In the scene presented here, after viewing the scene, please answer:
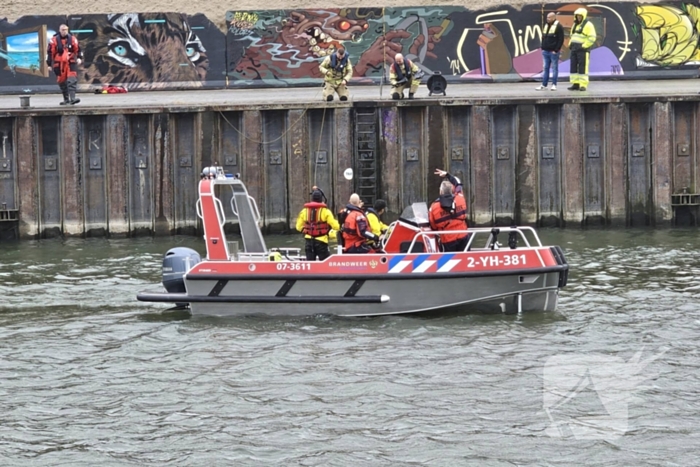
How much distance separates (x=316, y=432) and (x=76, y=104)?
1391 centimetres

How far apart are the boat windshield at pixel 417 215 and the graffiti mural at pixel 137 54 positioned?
13200 mm

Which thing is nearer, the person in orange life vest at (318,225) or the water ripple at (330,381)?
the water ripple at (330,381)

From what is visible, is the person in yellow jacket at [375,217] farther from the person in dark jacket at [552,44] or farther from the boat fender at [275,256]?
the person in dark jacket at [552,44]

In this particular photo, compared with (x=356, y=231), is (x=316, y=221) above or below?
above

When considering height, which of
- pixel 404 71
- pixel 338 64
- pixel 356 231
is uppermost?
pixel 338 64

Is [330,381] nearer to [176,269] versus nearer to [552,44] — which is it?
[176,269]

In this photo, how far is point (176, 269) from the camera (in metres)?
16.3

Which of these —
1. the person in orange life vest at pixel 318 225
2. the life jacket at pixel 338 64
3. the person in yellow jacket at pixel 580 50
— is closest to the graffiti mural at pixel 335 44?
the person in yellow jacket at pixel 580 50

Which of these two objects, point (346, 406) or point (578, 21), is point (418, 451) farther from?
point (578, 21)

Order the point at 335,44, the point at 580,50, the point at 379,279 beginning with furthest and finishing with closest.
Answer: the point at 335,44, the point at 580,50, the point at 379,279

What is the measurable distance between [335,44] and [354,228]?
535 inches

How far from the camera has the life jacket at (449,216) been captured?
15.9 metres

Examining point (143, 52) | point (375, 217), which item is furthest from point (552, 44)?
point (375, 217)

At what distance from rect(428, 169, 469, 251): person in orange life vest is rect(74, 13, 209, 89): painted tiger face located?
1379 centimetres
